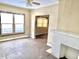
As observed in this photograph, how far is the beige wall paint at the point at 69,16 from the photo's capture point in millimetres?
2440

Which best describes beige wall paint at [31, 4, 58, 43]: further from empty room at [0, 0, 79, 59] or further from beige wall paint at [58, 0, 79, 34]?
beige wall paint at [58, 0, 79, 34]

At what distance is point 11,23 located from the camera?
5.05 metres

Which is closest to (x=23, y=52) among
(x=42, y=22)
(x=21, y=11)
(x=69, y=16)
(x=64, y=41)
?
(x=64, y=41)

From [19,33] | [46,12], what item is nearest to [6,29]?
[19,33]

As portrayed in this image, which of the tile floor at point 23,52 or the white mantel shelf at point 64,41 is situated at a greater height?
the white mantel shelf at point 64,41

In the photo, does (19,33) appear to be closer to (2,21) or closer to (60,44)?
(2,21)


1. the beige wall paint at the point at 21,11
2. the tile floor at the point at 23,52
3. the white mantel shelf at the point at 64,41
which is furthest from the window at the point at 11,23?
the white mantel shelf at the point at 64,41

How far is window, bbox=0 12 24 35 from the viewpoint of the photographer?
461cm

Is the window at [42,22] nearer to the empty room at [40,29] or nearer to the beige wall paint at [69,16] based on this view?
the empty room at [40,29]

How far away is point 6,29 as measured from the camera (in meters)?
4.88

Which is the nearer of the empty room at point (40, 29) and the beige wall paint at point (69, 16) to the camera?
the beige wall paint at point (69, 16)

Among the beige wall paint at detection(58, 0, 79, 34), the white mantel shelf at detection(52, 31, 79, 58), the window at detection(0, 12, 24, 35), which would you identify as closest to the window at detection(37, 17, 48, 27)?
the window at detection(0, 12, 24, 35)

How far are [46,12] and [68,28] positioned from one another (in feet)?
6.95

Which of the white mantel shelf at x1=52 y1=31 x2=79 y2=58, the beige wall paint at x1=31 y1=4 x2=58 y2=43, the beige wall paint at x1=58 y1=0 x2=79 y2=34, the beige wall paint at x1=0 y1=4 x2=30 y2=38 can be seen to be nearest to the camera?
the white mantel shelf at x1=52 y1=31 x2=79 y2=58
